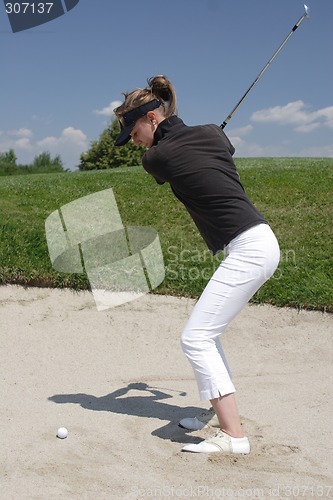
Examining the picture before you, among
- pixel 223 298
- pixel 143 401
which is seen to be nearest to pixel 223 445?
pixel 223 298

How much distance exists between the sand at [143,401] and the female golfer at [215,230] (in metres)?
0.42

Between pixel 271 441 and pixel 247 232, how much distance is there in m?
1.60

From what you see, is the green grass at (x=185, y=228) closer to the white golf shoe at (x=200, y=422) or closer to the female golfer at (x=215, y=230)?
the white golf shoe at (x=200, y=422)

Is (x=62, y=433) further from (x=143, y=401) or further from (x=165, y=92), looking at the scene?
(x=165, y=92)

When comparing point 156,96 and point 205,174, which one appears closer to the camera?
point 205,174

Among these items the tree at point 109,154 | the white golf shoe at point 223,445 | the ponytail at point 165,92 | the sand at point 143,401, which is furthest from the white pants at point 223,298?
the tree at point 109,154

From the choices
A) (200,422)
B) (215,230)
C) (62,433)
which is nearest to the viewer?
(215,230)

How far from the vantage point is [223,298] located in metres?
4.09

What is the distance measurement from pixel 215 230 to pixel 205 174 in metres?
0.38

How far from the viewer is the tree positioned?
40.1 metres

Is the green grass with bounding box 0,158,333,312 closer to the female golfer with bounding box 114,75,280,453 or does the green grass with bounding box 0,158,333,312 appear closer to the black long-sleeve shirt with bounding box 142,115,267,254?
the female golfer with bounding box 114,75,280,453

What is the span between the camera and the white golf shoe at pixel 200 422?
15.8ft

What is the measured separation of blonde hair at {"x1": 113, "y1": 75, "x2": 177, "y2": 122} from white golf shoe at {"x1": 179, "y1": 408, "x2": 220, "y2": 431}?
228 centimetres

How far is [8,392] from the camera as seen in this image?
5613 mm
